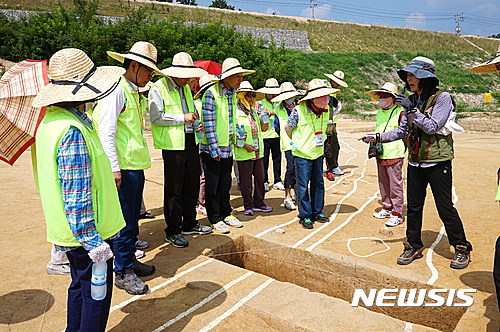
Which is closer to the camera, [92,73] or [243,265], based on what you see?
[92,73]

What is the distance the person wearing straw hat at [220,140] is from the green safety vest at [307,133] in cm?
95

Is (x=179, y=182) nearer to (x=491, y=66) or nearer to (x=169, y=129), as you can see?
(x=169, y=129)

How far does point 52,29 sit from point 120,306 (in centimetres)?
2171

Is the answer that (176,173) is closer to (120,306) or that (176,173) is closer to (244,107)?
(120,306)

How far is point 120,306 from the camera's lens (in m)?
3.43

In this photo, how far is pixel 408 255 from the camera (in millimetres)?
4312

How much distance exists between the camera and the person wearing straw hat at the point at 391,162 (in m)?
5.69

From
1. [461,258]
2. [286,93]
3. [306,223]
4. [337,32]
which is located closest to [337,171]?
[286,93]

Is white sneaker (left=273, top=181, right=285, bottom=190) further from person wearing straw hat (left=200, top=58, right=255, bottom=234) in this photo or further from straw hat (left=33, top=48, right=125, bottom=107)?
straw hat (left=33, top=48, right=125, bottom=107)

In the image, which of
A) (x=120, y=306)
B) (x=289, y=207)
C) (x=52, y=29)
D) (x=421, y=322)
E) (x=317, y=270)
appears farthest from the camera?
(x=52, y=29)

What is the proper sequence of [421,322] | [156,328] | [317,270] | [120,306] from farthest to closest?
[317,270] < [421,322] < [120,306] < [156,328]

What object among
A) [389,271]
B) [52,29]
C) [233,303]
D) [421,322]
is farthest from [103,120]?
[52,29]

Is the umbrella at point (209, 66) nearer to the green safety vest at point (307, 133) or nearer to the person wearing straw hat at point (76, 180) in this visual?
the green safety vest at point (307, 133)

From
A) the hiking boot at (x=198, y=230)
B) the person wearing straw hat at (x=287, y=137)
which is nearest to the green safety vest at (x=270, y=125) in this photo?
the person wearing straw hat at (x=287, y=137)
